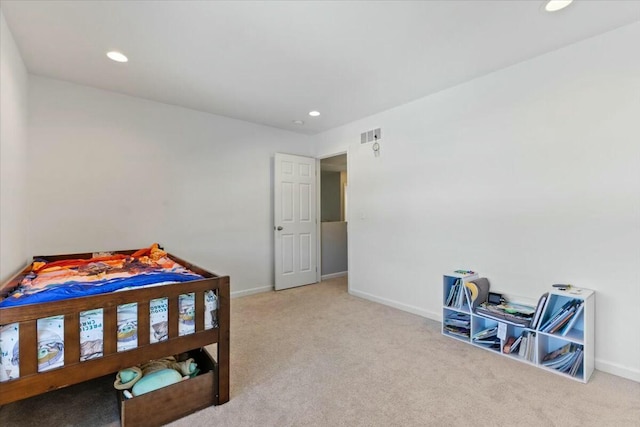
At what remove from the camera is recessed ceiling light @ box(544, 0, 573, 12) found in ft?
5.78

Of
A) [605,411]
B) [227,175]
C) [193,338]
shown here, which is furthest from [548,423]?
[227,175]

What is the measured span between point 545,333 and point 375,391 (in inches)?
52.7

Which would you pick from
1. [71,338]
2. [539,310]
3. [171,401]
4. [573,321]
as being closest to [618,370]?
[573,321]

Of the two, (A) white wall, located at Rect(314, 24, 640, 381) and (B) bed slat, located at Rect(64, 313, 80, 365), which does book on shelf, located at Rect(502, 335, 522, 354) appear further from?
(B) bed slat, located at Rect(64, 313, 80, 365)

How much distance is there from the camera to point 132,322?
151 centimetres

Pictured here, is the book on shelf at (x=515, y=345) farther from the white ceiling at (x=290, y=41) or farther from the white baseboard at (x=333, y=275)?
the white baseboard at (x=333, y=275)

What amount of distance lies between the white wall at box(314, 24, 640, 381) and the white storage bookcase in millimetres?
160

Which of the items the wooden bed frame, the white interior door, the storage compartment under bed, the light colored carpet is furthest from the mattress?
the white interior door

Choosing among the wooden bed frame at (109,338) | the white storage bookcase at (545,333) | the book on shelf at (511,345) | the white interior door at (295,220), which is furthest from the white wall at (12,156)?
the book on shelf at (511,345)

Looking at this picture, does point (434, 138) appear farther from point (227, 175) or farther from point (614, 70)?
point (227, 175)

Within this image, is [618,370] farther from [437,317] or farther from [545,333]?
[437,317]

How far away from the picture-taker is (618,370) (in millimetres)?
2064

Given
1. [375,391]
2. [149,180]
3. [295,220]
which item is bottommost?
[375,391]

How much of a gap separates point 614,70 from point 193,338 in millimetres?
3335
